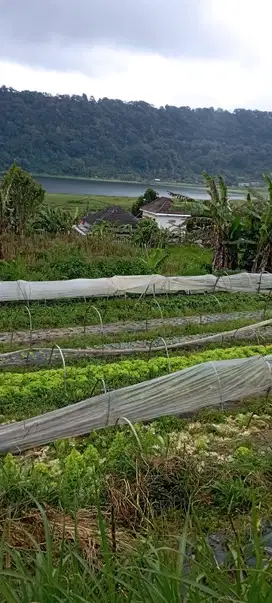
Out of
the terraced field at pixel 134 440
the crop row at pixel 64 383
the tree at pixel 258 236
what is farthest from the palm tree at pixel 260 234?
the crop row at pixel 64 383

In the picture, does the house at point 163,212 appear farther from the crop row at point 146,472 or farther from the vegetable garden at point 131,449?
the crop row at point 146,472

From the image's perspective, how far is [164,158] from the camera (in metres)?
120

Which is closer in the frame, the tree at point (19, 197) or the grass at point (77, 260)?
the grass at point (77, 260)

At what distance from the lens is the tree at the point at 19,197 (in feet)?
60.8

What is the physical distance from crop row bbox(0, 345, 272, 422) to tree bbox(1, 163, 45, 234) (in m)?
11.6

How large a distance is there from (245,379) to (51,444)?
2758 mm

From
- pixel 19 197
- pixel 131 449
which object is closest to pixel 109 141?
pixel 19 197

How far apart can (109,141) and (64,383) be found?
11662 centimetres

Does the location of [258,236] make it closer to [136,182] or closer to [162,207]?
[162,207]

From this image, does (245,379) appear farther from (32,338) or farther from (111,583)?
(111,583)

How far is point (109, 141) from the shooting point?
388 ft

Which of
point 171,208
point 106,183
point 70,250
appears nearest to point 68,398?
point 70,250

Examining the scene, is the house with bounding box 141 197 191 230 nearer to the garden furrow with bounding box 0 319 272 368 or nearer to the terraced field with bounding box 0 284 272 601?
the garden furrow with bounding box 0 319 272 368

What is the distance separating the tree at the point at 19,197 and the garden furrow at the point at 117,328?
8.26 metres
